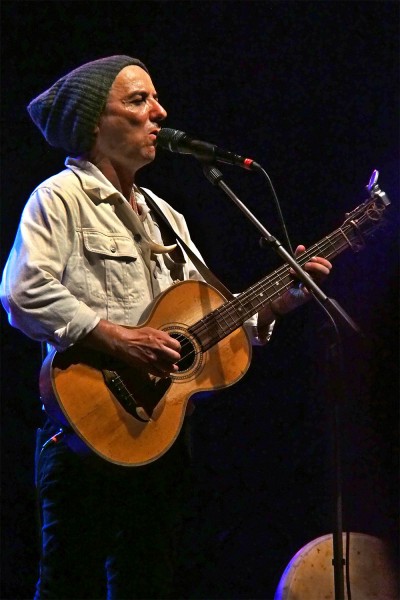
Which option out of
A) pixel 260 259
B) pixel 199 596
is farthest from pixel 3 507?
pixel 260 259

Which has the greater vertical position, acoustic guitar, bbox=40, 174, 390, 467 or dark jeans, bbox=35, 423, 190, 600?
acoustic guitar, bbox=40, 174, 390, 467

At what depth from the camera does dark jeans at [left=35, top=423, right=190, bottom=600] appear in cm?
221

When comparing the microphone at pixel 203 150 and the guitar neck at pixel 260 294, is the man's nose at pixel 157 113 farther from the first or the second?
the guitar neck at pixel 260 294

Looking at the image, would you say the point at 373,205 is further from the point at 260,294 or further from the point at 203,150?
the point at 203,150

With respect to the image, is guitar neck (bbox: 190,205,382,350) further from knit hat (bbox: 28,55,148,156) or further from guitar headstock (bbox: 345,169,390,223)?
knit hat (bbox: 28,55,148,156)

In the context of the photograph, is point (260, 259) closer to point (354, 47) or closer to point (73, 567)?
point (354, 47)

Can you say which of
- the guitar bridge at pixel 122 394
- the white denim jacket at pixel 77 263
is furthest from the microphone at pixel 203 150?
the guitar bridge at pixel 122 394

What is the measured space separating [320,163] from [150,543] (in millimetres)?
2027

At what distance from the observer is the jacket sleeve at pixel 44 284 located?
217 centimetres

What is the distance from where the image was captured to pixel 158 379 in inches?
91.1

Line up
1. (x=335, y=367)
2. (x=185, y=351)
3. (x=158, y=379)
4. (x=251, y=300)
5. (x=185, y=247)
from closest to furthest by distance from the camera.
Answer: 1. (x=335, y=367)
2. (x=158, y=379)
3. (x=185, y=351)
4. (x=251, y=300)
5. (x=185, y=247)

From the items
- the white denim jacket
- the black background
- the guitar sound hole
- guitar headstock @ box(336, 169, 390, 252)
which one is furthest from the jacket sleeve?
guitar headstock @ box(336, 169, 390, 252)

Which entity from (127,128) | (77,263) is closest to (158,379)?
(77,263)

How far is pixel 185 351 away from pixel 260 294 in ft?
1.18
